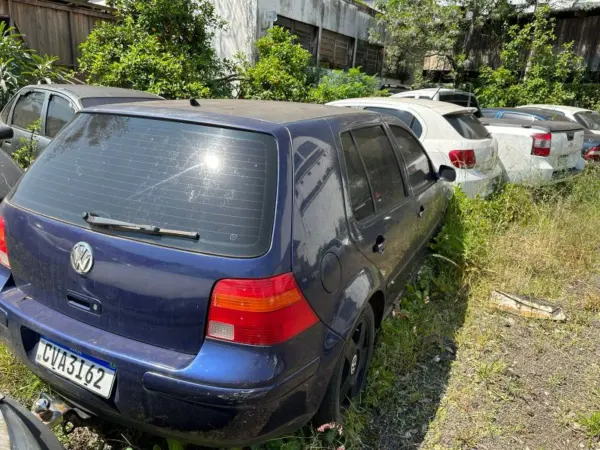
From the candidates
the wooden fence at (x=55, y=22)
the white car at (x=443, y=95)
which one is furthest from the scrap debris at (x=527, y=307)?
the wooden fence at (x=55, y=22)

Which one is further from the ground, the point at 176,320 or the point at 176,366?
the point at 176,320

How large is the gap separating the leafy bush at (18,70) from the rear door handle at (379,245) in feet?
25.2

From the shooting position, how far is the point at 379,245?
2.57 m

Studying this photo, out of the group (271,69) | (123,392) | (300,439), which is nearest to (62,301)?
(123,392)

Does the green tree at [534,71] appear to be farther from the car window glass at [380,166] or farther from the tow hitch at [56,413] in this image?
the tow hitch at [56,413]

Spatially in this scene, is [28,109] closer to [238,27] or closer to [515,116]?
[238,27]

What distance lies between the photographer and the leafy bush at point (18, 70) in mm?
7656

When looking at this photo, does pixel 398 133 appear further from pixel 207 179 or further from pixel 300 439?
pixel 300 439

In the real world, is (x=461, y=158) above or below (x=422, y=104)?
below

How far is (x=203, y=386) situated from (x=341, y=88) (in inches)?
369

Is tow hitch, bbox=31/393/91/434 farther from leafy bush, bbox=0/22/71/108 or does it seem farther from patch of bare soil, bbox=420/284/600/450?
leafy bush, bbox=0/22/71/108

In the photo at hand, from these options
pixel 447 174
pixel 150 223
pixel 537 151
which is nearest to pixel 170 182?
pixel 150 223

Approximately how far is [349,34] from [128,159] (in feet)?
47.3

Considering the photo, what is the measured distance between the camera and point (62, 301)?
1.99m
